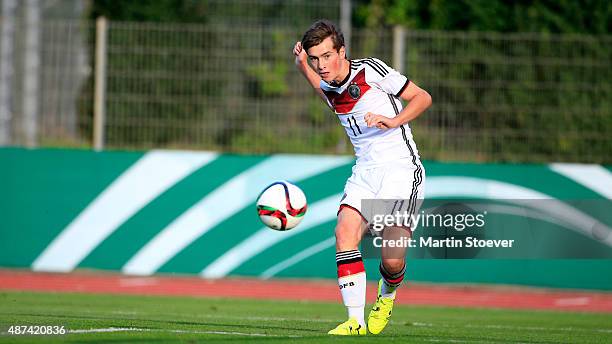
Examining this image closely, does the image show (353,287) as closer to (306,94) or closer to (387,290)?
(387,290)

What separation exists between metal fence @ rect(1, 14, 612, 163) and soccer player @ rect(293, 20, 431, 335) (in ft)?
26.5

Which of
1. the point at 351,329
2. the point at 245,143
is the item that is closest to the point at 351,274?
the point at 351,329

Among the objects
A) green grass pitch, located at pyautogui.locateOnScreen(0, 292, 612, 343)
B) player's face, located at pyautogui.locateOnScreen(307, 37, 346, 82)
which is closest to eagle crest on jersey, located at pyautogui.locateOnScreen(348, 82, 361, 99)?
player's face, located at pyautogui.locateOnScreen(307, 37, 346, 82)

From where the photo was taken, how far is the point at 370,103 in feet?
29.0

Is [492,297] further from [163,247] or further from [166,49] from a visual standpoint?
[166,49]

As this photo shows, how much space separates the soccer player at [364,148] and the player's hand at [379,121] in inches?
2.7

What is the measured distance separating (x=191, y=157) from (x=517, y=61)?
5.17m

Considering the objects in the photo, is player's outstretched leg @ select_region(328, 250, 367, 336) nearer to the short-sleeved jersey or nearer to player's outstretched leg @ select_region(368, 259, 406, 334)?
player's outstretched leg @ select_region(368, 259, 406, 334)

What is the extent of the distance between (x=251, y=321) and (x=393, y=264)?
7.14 ft

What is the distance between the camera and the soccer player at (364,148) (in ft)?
28.1

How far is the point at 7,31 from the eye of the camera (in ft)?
59.2

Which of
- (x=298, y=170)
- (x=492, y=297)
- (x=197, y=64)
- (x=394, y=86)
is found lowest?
(x=492, y=297)

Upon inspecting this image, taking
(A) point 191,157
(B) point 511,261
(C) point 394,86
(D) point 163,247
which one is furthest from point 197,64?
(C) point 394,86

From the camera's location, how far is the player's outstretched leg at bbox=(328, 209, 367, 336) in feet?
28.0
